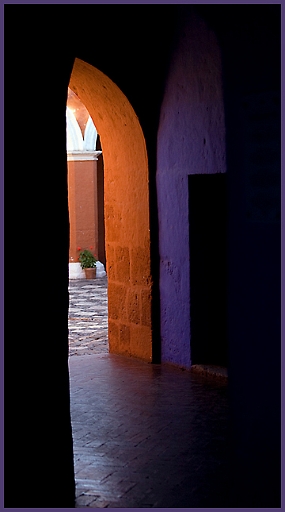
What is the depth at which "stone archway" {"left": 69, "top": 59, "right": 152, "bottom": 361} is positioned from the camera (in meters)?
9.10

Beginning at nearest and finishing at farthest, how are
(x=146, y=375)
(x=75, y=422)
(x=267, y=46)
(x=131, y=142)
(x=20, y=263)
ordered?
1. (x=267, y=46)
2. (x=20, y=263)
3. (x=75, y=422)
4. (x=146, y=375)
5. (x=131, y=142)

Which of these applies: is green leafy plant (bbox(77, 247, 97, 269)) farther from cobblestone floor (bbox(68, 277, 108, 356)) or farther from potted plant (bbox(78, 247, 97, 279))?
cobblestone floor (bbox(68, 277, 108, 356))

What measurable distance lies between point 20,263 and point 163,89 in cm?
490

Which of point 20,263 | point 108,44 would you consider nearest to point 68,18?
point 20,263

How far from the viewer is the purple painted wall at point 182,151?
807 cm

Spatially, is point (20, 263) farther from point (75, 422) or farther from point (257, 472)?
point (75, 422)

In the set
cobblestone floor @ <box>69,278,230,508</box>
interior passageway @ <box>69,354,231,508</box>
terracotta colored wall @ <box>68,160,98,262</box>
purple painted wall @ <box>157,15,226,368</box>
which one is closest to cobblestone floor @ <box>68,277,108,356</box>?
cobblestone floor @ <box>69,278,230,508</box>

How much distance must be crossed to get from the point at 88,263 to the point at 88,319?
6151mm

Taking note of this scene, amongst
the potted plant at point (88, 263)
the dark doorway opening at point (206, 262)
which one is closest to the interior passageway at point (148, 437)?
the dark doorway opening at point (206, 262)

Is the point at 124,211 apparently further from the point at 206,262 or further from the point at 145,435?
the point at 145,435

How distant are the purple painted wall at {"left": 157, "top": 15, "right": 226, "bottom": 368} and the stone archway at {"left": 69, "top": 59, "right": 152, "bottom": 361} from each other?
8.8 inches

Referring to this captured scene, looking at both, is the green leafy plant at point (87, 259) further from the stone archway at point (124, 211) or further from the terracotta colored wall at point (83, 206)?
the stone archway at point (124, 211)

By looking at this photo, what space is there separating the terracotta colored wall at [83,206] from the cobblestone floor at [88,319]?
1.52 meters

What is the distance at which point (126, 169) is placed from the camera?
948 centimetres
